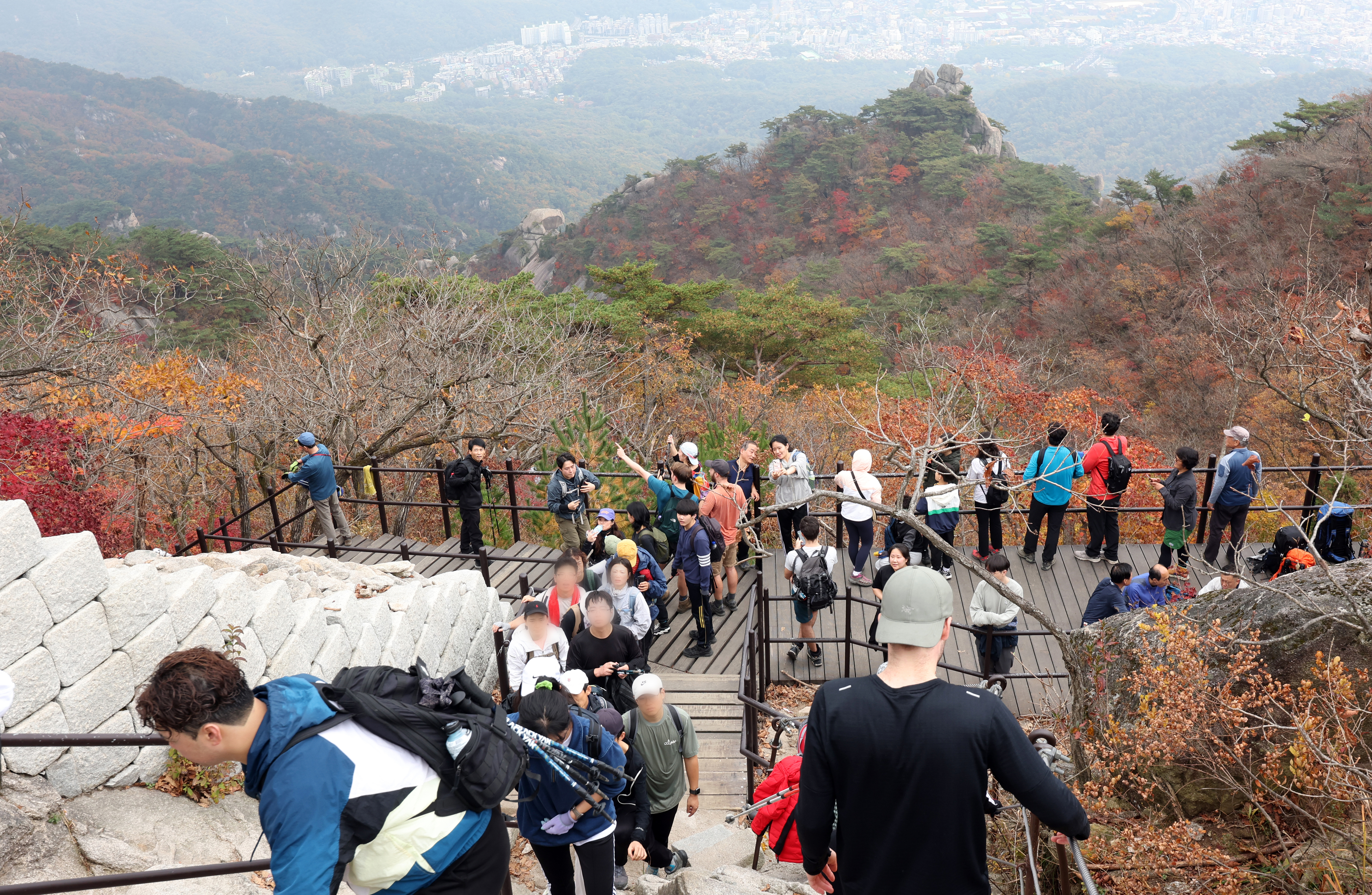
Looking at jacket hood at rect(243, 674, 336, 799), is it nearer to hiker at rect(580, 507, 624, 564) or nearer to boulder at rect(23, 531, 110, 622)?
boulder at rect(23, 531, 110, 622)

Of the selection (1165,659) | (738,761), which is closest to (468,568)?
(738,761)

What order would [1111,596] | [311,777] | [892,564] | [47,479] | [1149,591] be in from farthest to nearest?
[47,479], [892,564], [1111,596], [1149,591], [311,777]

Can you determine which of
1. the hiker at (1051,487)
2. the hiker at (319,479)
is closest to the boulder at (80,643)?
the hiker at (319,479)

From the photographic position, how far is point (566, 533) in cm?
794

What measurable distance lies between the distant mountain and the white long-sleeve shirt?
68.3m

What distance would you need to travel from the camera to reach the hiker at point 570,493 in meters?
7.54

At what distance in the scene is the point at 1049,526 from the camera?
8.03m

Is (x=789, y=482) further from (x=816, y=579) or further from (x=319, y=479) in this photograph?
(x=319, y=479)

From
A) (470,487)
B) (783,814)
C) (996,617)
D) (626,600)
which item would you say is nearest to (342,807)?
(783,814)

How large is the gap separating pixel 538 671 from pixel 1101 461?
5690mm

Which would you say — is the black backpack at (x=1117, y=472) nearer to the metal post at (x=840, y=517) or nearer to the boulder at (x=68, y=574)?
the metal post at (x=840, y=517)

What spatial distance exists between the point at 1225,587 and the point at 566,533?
5538mm

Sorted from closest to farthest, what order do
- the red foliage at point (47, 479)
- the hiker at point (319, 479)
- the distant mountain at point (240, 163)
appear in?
the hiker at point (319, 479) → the red foliage at point (47, 479) → the distant mountain at point (240, 163)

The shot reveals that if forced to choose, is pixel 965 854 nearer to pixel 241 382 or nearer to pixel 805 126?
pixel 241 382
